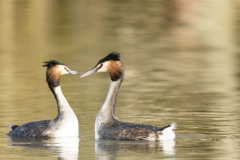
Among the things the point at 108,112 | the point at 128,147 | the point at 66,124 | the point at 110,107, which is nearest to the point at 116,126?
the point at 108,112

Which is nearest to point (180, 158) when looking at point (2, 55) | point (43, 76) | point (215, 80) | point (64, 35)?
point (215, 80)

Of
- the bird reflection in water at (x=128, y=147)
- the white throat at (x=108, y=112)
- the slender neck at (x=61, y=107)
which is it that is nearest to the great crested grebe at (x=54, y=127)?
the slender neck at (x=61, y=107)

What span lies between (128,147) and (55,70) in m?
2.31

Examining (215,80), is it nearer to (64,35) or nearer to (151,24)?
(64,35)

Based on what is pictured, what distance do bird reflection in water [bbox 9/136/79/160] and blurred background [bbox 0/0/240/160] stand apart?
11 centimetres

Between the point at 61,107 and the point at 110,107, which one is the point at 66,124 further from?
the point at 110,107

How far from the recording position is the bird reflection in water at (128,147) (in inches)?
521

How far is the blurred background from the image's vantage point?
14945 millimetres

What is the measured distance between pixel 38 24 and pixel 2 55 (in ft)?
39.9

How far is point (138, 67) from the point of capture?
25156 millimetres

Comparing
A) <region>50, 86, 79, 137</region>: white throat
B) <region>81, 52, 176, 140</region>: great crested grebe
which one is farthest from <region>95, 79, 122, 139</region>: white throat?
<region>50, 86, 79, 137</region>: white throat

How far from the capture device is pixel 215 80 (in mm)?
22203

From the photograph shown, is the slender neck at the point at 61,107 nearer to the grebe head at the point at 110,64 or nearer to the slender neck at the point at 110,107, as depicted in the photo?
the slender neck at the point at 110,107

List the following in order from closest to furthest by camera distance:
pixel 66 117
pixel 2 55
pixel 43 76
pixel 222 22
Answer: pixel 66 117
pixel 43 76
pixel 2 55
pixel 222 22
